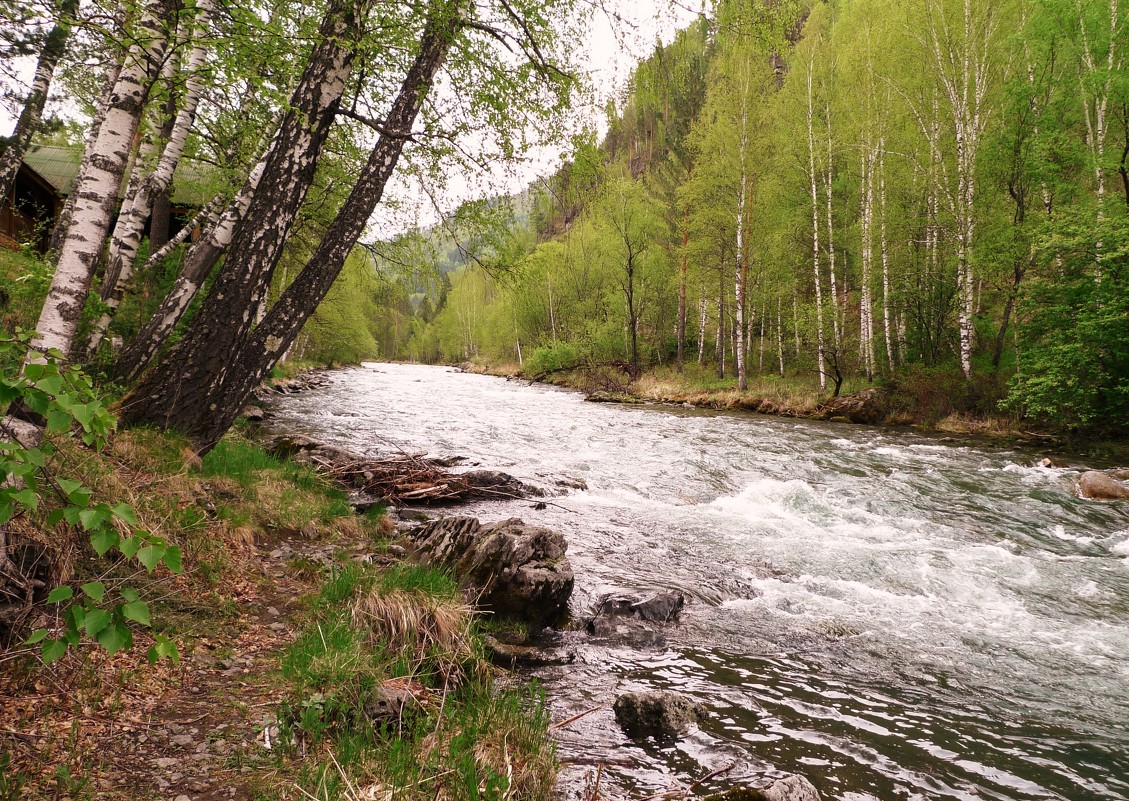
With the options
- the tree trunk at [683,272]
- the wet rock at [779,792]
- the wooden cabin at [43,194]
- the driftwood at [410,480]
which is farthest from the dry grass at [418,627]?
the tree trunk at [683,272]

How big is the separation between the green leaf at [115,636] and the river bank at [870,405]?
18619 mm

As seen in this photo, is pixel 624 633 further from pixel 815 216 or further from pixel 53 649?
pixel 815 216

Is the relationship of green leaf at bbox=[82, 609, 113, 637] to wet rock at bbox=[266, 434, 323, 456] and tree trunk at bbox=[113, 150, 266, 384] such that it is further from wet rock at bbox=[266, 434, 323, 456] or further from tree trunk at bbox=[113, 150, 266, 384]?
wet rock at bbox=[266, 434, 323, 456]

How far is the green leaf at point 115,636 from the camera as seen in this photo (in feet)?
5.68

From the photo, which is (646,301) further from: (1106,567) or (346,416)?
(1106,567)

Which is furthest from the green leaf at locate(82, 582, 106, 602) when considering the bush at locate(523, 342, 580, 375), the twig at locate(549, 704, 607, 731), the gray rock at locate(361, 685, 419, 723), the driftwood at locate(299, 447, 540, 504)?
the bush at locate(523, 342, 580, 375)

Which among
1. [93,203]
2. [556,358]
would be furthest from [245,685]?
[556,358]

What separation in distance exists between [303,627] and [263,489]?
321 centimetres

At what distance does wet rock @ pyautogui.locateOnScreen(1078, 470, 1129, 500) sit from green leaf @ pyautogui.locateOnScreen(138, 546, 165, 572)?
1461cm

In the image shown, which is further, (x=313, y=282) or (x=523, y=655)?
(x=313, y=282)

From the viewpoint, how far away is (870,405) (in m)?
20.4

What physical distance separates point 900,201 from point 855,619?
940 inches

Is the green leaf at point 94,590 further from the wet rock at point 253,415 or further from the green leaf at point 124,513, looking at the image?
the wet rock at point 253,415

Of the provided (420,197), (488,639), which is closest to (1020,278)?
(420,197)
